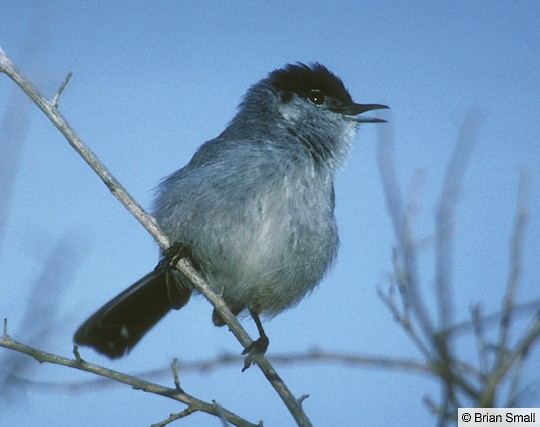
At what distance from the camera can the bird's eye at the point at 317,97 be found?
4.84m

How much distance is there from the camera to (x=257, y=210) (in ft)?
13.5

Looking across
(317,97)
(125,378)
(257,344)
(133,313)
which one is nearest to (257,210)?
(257,344)

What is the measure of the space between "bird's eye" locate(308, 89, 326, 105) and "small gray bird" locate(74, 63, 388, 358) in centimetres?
1

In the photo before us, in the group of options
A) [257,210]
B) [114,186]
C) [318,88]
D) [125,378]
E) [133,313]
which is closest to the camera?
[125,378]

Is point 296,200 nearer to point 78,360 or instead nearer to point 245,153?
point 245,153

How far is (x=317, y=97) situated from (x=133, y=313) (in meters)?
2.03

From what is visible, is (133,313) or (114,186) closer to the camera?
(114,186)

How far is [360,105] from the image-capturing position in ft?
16.0

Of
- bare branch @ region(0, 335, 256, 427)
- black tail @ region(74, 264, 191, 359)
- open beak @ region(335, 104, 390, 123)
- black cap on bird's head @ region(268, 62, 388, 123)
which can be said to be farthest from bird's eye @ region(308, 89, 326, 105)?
bare branch @ region(0, 335, 256, 427)

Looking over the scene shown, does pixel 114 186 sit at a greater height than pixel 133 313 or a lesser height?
greater

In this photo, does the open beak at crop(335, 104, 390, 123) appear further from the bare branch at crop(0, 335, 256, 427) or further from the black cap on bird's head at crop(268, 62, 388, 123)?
the bare branch at crop(0, 335, 256, 427)

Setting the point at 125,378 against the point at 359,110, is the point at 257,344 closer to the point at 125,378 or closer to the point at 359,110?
the point at 125,378

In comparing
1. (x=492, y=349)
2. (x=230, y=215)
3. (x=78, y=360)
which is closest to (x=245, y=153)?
(x=230, y=215)

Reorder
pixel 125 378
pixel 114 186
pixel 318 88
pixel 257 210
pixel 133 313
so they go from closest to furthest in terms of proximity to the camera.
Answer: pixel 125 378 < pixel 114 186 < pixel 257 210 < pixel 133 313 < pixel 318 88
